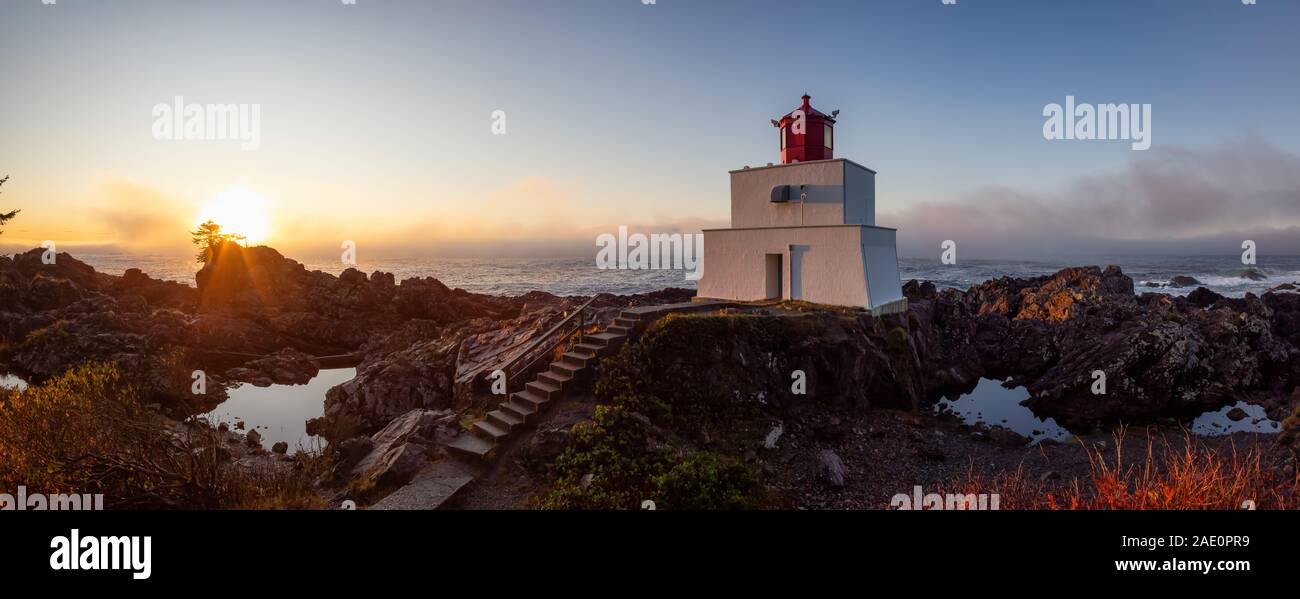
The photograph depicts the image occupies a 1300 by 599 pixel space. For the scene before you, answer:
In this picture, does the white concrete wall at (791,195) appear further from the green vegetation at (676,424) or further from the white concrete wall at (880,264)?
the green vegetation at (676,424)

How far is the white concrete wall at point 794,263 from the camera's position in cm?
1862

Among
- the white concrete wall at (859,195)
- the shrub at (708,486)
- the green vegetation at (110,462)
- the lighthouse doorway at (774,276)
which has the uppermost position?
the white concrete wall at (859,195)

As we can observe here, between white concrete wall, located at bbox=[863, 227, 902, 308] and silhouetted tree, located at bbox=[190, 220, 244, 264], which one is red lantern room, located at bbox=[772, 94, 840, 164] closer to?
white concrete wall, located at bbox=[863, 227, 902, 308]

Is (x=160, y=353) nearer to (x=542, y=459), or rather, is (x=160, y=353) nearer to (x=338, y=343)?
(x=338, y=343)

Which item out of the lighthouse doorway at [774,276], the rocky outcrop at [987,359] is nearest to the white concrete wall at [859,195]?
the lighthouse doorway at [774,276]

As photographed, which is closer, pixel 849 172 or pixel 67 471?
pixel 67 471

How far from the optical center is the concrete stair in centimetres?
1095

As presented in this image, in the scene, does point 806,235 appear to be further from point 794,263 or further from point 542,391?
point 542,391

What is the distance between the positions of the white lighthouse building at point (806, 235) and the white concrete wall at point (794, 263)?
0.03 meters

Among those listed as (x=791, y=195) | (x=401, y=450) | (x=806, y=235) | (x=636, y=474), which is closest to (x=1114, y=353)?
(x=806, y=235)

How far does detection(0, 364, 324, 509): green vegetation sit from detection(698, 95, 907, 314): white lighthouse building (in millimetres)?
15971

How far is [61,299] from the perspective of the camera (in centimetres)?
2969

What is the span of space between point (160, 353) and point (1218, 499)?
31.6 meters
